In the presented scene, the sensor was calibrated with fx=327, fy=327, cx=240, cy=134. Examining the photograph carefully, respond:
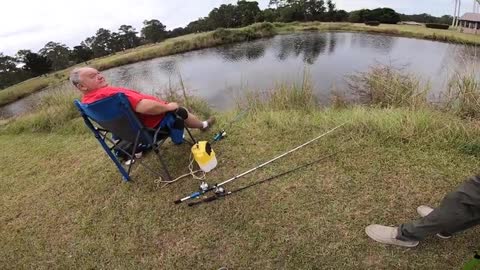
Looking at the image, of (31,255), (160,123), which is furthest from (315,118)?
(31,255)

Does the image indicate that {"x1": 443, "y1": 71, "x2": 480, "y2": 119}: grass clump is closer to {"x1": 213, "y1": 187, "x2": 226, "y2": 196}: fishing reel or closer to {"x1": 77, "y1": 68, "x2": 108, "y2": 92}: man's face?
{"x1": 213, "y1": 187, "x2": 226, "y2": 196}: fishing reel

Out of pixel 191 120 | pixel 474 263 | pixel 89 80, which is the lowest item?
pixel 474 263

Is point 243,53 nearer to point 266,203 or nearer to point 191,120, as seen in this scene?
point 191,120

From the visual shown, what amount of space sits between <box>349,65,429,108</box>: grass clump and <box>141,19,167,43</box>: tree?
1432 inches

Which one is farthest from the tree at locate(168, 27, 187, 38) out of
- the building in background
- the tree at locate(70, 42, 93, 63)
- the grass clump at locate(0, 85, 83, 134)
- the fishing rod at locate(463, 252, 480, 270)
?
the fishing rod at locate(463, 252, 480, 270)

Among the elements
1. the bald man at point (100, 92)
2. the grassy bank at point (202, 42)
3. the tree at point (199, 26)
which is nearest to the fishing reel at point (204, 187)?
the bald man at point (100, 92)

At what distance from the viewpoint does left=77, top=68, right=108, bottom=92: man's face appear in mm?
2906

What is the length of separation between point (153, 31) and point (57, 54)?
35.8 feet

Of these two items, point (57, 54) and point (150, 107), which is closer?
point (150, 107)

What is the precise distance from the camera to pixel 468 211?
175cm

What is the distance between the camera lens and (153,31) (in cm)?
3959

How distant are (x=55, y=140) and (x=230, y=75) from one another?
7.65 meters

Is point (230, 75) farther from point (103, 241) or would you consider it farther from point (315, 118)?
Result: point (103, 241)

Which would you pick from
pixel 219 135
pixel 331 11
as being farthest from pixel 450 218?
pixel 331 11
